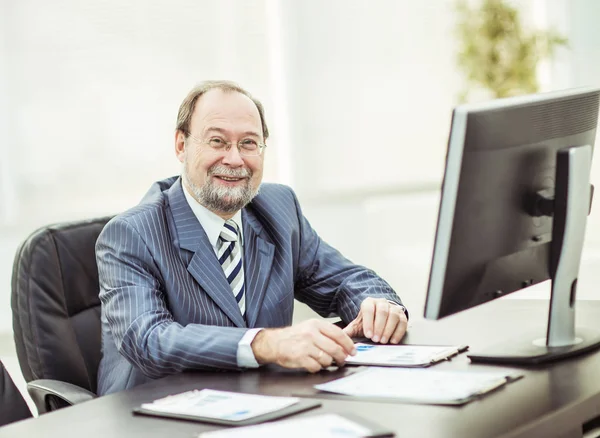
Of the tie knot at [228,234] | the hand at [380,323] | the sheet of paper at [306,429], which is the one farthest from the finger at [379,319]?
the sheet of paper at [306,429]

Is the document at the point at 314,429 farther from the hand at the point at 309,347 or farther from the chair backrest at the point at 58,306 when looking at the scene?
the chair backrest at the point at 58,306

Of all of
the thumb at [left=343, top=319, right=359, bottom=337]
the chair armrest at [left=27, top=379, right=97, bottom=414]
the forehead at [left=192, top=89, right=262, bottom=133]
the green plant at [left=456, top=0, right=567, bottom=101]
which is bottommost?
the chair armrest at [left=27, top=379, right=97, bottom=414]

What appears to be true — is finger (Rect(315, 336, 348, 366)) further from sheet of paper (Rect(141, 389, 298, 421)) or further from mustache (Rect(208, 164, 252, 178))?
mustache (Rect(208, 164, 252, 178))

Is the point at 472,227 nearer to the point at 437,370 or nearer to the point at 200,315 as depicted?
the point at 437,370

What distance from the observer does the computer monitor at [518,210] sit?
1.79m

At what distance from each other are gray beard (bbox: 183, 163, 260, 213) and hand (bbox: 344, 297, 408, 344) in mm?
488

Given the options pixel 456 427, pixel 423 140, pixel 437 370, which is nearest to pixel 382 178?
pixel 423 140

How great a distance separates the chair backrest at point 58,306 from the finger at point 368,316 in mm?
825

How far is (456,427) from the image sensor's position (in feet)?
5.08

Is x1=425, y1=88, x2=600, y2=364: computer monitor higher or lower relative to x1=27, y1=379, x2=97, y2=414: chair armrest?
higher

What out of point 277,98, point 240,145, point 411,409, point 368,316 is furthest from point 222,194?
point 277,98

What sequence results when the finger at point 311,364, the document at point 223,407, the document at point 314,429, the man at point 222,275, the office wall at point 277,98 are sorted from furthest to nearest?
the office wall at point 277,98
the man at point 222,275
the finger at point 311,364
the document at point 223,407
the document at point 314,429

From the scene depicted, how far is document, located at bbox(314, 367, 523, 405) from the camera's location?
5.66 ft

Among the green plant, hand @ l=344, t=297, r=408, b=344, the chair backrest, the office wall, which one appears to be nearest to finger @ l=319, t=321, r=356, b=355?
hand @ l=344, t=297, r=408, b=344
